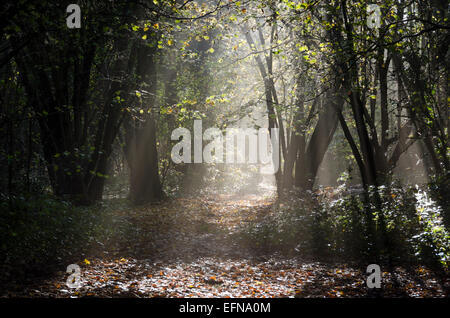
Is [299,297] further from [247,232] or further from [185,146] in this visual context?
A: [185,146]

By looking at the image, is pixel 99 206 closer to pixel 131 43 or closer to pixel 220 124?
pixel 220 124

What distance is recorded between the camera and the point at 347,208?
9898mm

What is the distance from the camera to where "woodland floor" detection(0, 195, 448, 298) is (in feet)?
19.4

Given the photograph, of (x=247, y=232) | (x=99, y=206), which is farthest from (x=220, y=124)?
(x=99, y=206)

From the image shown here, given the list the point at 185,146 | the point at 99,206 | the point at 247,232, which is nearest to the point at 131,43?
the point at 99,206

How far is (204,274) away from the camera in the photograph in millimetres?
7355

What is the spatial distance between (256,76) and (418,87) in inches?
426

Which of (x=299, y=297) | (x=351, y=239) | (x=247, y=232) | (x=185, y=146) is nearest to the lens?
(x=299, y=297)

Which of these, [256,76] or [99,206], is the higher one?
[256,76]

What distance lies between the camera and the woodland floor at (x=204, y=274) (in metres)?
5.90

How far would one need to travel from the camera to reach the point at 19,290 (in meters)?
5.35

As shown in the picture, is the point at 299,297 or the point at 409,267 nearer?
the point at 299,297

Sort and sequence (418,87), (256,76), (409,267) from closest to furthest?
(409,267) → (418,87) → (256,76)
